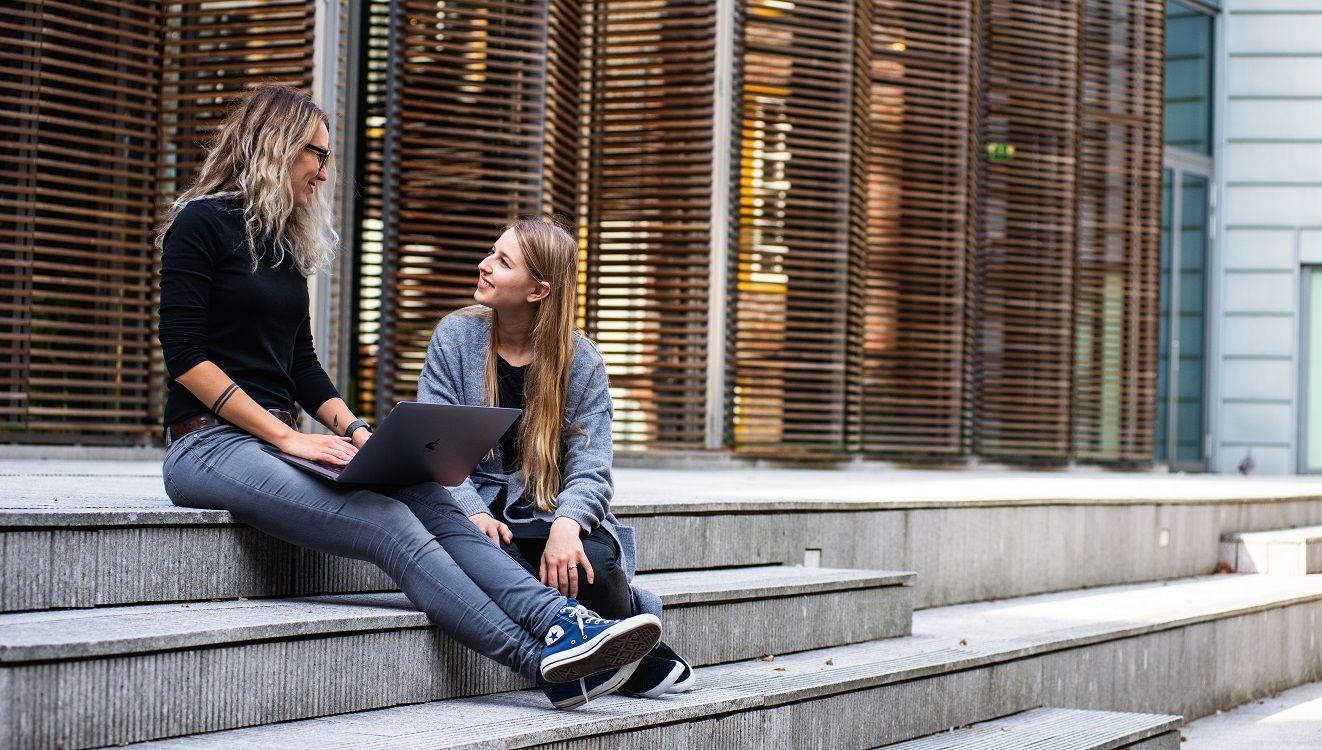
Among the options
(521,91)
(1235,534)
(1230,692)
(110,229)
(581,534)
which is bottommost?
(1230,692)

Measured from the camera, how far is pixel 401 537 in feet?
10.8

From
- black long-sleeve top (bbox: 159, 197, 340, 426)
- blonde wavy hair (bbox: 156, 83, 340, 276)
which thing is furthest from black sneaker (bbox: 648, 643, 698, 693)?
blonde wavy hair (bbox: 156, 83, 340, 276)

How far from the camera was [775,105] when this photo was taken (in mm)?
10250

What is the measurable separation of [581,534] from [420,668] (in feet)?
1.80

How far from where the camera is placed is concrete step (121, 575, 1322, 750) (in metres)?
3.06

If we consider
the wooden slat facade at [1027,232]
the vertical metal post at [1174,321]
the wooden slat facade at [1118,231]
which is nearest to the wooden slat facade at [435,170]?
the wooden slat facade at [1027,232]

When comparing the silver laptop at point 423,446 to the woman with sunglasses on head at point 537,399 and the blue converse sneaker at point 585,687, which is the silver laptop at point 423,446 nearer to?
the woman with sunglasses on head at point 537,399

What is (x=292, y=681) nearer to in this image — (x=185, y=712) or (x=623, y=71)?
(x=185, y=712)

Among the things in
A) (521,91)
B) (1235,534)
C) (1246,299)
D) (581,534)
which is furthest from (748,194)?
(1246,299)

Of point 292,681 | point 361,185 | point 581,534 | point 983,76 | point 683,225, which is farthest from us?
point 983,76

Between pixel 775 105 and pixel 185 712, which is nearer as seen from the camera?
pixel 185 712

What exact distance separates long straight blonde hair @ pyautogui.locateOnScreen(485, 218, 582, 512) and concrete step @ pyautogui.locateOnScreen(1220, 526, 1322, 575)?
632cm

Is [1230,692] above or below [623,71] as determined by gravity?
below

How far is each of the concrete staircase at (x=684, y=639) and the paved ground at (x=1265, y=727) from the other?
4.6 inches
